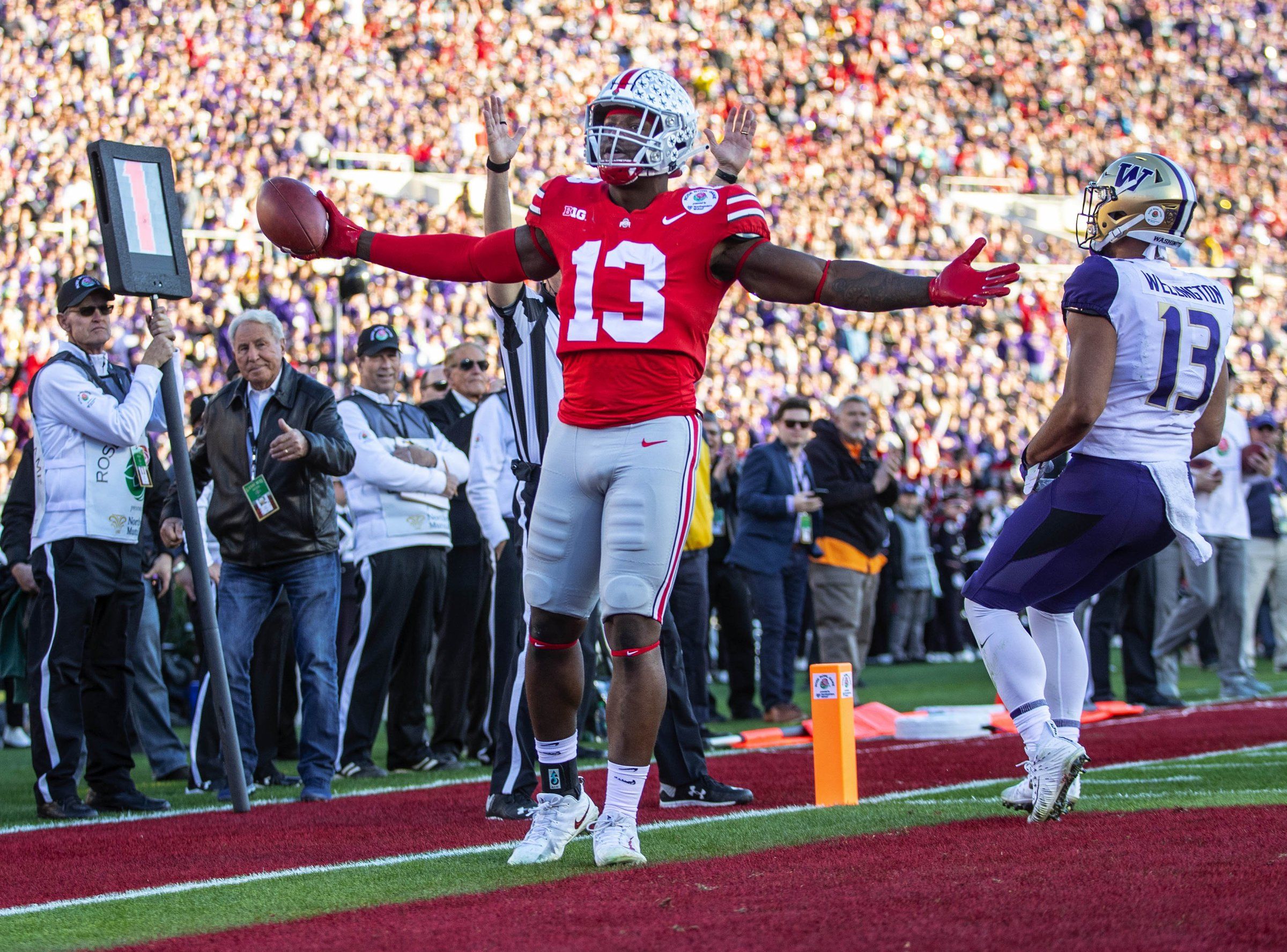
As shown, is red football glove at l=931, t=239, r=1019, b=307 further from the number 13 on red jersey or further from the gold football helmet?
the gold football helmet

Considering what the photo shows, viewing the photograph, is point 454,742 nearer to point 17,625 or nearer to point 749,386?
point 17,625

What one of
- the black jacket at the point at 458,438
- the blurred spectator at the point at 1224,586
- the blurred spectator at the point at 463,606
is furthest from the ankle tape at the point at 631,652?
the blurred spectator at the point at 1224,586

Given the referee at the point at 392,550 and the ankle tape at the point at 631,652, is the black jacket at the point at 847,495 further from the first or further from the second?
the ankle tape at the point at 631,652

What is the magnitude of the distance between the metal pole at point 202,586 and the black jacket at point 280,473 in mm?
417

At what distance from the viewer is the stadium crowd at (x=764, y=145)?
2011cm

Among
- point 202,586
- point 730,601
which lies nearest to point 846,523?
point 730,601

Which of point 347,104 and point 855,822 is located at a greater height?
point 347,104

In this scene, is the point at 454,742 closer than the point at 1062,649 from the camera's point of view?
No

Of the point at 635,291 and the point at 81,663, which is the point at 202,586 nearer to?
the point at 81,663

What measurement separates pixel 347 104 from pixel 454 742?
63.2 feet

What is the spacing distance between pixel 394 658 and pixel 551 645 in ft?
11.1

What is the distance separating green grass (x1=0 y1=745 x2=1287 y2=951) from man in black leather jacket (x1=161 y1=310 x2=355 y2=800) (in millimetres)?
2105

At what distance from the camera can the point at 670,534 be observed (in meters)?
4.09

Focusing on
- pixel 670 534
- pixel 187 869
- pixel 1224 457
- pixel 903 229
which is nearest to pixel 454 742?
pixel 187 869
